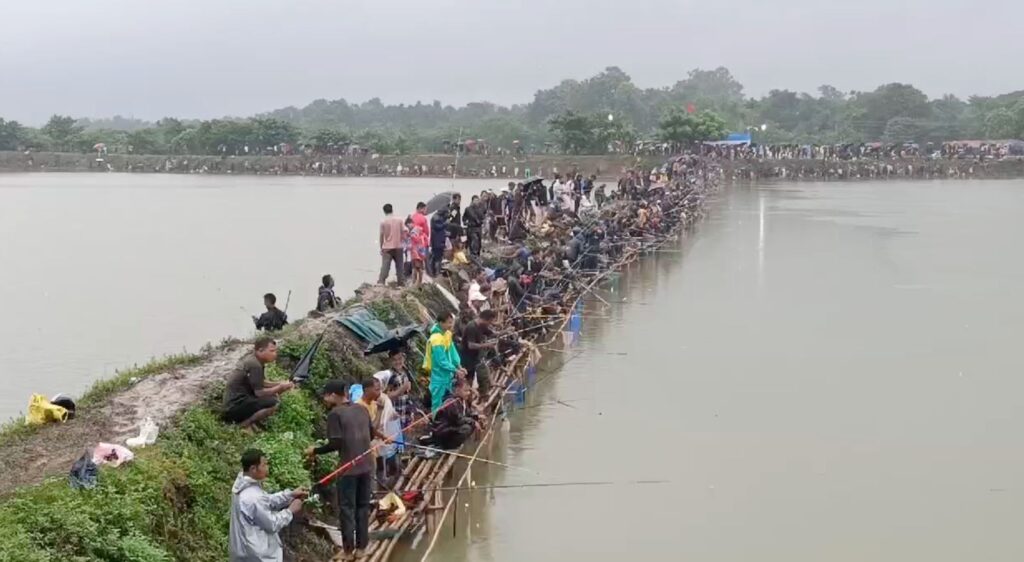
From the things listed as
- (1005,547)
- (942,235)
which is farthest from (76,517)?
(942,235)

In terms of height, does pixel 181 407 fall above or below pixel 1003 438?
above

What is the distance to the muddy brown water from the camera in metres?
8.86

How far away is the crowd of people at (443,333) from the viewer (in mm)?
6930

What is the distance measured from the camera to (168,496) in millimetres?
6715

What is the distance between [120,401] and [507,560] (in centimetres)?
326

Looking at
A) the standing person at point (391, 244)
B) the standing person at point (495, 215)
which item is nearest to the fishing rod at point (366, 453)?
the standing person at point (391, 244)

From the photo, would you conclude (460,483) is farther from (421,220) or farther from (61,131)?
(61,131)

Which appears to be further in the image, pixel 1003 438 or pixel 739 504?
pixel 1003 438

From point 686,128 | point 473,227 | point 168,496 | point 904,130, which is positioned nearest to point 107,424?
point 168,496

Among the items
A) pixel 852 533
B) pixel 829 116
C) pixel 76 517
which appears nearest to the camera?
pixel 76 517

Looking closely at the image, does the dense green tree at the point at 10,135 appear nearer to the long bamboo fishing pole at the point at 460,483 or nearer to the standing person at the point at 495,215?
the standing person at the point at 495,215

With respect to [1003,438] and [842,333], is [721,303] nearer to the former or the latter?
[842,333]

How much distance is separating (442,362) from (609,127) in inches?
1953

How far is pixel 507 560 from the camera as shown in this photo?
26.7 feet
